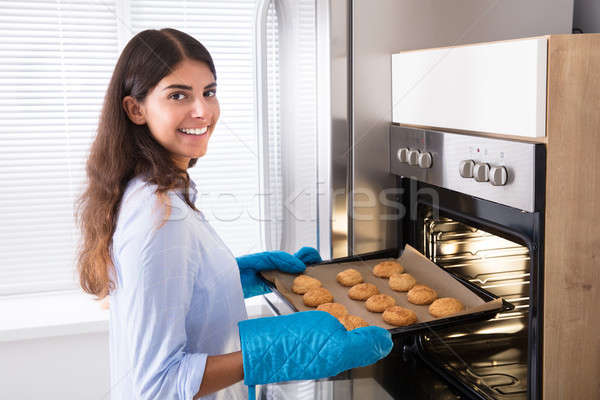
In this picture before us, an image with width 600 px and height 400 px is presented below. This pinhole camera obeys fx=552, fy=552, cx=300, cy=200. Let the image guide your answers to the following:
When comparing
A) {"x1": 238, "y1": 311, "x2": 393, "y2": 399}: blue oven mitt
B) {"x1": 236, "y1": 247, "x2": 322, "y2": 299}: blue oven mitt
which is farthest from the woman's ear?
{"x1": 236, "y1": 247, "x2": 322, "y2": 299}: blue oven mitt

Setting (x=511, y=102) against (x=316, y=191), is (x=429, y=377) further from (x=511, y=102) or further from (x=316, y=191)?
(x=511, y=102)

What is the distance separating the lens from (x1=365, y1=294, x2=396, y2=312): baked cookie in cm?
124

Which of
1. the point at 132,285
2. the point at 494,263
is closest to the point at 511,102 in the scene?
the point at 494,263

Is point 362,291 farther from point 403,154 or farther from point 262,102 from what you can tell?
point 262,102

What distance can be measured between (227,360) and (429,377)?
574 millimetres

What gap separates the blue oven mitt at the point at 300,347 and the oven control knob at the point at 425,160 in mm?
445

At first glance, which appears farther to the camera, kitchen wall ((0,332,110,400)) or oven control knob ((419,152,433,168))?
kitchen wall ((0,332,110,400))

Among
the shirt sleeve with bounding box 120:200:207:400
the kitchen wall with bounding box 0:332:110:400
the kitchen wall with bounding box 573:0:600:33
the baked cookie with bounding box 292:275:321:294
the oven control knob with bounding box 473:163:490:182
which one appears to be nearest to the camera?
the shirt sleeve with bounding box 120:200:207:400

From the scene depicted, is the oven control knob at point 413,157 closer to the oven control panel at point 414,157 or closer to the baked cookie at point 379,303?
the oven control panel at point 414,157

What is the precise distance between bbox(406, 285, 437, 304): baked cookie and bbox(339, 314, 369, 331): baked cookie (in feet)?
0.47

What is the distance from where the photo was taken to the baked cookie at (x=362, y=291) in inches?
51.1

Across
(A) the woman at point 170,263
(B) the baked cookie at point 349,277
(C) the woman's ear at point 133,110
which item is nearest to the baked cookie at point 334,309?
(B) the baked cookie at point 349,277

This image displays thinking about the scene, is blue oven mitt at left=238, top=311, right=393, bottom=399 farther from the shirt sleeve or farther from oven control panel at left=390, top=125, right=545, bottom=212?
oven control panel at left=390, top=125, right=545, bottom=212

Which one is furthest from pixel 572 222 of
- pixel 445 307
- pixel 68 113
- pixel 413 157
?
pixel 68 113
